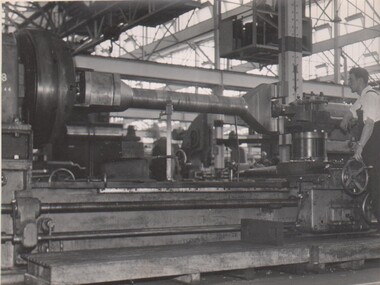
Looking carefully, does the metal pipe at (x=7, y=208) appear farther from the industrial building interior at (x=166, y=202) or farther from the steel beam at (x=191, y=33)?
the steel beam at (x=191, y=33)

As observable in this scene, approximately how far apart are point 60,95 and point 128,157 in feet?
5.80

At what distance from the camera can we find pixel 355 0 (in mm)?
11938

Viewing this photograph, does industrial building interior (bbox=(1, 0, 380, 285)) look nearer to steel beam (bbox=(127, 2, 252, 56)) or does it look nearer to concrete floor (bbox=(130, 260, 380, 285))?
concrete floor (bbox=(130, 260, 380, 285))

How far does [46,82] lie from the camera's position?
2.49m

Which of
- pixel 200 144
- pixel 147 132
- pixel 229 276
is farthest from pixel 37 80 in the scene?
pixel 147 132

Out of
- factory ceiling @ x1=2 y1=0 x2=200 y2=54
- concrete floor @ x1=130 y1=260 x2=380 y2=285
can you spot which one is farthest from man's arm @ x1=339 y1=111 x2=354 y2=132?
factory ceiling @ x1=2 y1=0 x2=200 y2=54

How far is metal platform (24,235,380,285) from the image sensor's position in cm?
200

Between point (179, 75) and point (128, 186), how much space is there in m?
5.25

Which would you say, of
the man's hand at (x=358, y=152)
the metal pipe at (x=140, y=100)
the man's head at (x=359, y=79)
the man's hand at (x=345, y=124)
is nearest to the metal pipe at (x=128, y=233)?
the metal pipe at (x=140, y=100)

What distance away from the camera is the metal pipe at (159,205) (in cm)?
239

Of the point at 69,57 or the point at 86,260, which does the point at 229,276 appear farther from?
the point at 69,57

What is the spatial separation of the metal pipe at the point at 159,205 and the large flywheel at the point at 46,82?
432mm

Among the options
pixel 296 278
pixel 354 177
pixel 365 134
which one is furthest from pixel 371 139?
pixel 296 278

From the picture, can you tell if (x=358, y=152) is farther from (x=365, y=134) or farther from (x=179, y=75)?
(x=179, y=75)
